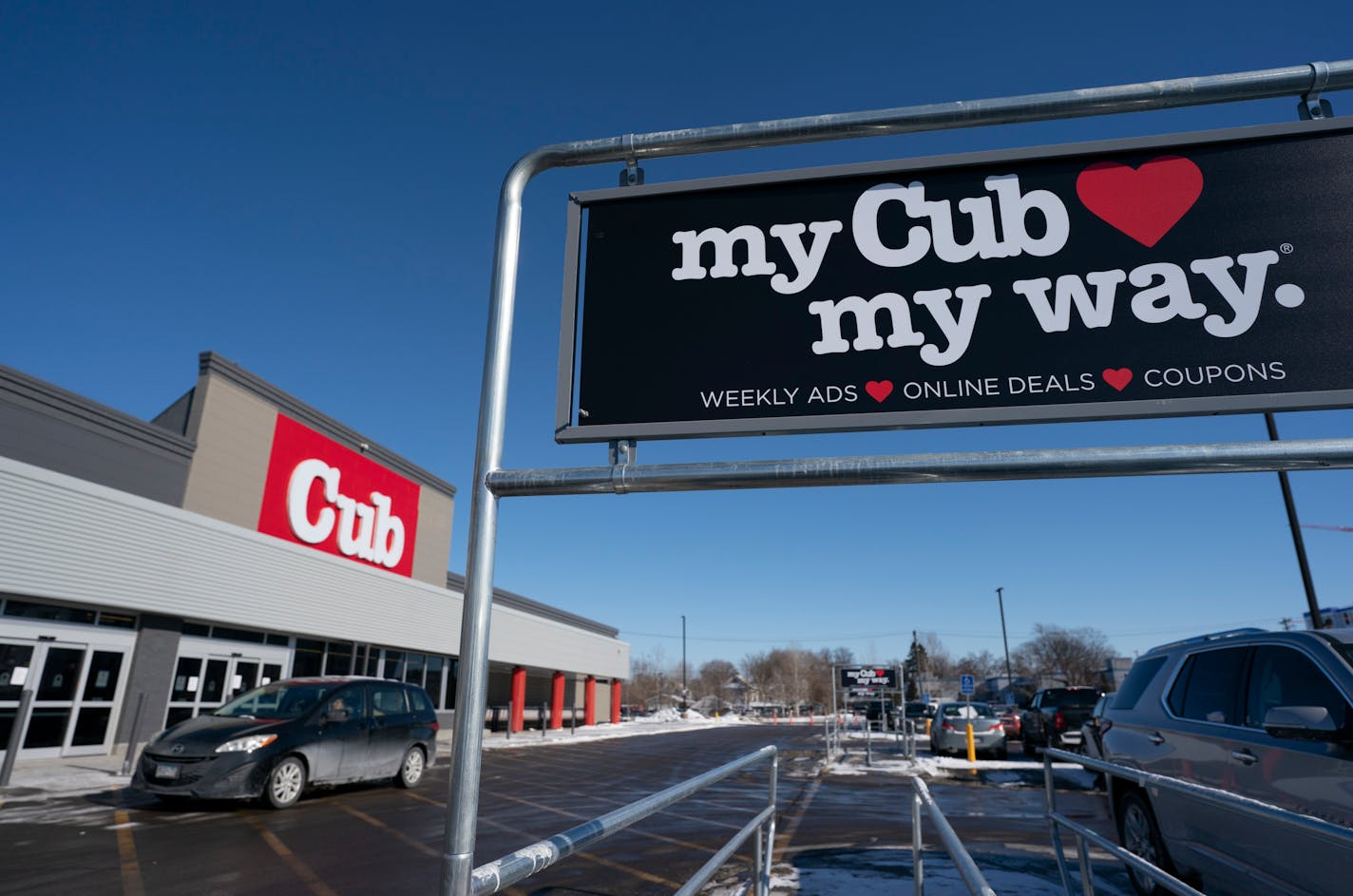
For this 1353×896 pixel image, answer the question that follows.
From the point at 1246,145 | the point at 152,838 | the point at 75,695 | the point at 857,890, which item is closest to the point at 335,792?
the point at 152,838

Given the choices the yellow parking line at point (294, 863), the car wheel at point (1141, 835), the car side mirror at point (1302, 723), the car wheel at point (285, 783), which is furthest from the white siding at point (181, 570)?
the car side mirror at point (1302, 723)

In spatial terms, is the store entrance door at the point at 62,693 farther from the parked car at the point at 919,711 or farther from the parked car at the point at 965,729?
the parked car at the point at 919,711

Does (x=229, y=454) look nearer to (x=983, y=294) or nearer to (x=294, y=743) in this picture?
(x=294, y=743)

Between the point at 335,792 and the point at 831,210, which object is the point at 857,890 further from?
the point at 335,792

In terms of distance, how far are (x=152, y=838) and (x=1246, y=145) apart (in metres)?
10.5

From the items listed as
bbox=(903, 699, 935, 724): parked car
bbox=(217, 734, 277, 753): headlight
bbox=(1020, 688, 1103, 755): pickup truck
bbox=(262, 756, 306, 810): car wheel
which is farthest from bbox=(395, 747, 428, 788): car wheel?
bbox=(903, 699, 935, 724): parked car

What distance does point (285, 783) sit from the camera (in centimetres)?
1029

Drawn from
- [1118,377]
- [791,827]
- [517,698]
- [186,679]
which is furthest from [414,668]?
[1118,377]

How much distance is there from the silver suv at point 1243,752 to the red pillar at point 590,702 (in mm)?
40728

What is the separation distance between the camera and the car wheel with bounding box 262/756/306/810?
396 inches

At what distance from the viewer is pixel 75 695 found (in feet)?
51.3

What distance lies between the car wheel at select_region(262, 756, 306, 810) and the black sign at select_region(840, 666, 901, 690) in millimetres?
21463

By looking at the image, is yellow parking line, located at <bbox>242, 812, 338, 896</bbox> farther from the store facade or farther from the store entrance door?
the store entrance door

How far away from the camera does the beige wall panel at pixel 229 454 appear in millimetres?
19359
